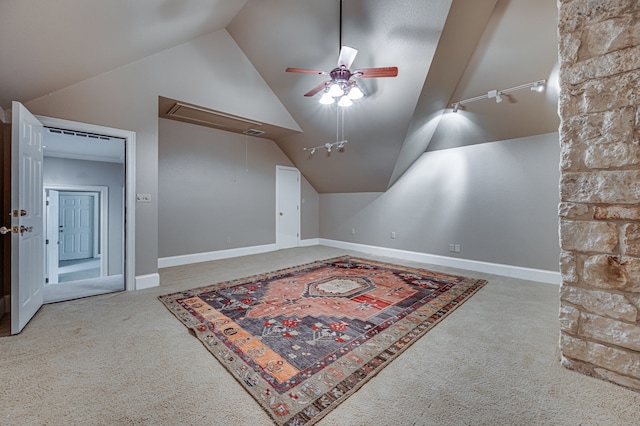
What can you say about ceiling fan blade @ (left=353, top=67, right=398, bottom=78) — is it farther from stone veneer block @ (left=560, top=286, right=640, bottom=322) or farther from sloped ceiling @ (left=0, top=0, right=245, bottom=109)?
stone veneer block @ (left=560, top=286, right=640, bottom=322)

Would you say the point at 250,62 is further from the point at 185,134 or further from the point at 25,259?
the point at 25,259

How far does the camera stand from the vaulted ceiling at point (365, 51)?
2.38 m

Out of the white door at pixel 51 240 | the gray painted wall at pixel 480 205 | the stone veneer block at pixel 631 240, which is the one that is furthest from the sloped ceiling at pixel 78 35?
the white door at pixel 51 240

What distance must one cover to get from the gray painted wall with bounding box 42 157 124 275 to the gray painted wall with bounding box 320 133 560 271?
6146 mm

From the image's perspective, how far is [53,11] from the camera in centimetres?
199

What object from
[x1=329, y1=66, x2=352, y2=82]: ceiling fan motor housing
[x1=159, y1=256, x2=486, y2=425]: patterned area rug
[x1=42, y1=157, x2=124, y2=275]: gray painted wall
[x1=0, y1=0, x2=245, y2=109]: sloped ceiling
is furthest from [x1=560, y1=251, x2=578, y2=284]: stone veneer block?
[x1=42, y1=157, x2=124, y2=275]: gray painted wall

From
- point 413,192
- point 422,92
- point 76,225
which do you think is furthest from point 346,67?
point 76,225

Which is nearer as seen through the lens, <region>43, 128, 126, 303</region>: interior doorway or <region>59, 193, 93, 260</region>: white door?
<region>43, 128, 126, 303</region>: interior doorway

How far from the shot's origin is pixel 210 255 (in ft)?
17.4

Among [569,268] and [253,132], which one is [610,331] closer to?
[569,268]

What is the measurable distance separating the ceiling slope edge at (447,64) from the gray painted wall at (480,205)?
2.58ft

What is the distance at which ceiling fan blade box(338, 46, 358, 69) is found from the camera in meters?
2.82

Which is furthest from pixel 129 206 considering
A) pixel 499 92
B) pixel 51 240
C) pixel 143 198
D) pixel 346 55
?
pixel 499 92

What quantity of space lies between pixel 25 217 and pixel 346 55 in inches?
136
